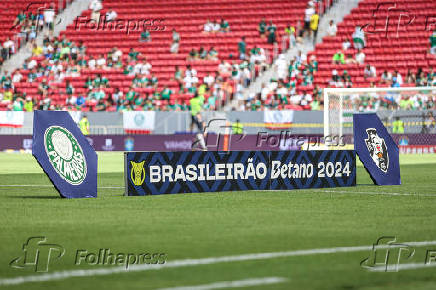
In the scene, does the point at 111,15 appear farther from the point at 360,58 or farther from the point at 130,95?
the point at 360,58

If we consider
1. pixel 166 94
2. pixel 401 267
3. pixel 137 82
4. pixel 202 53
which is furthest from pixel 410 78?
pixel 401 267

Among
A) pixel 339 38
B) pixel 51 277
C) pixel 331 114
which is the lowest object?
pixel 51 277

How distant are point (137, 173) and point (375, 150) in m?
4.85

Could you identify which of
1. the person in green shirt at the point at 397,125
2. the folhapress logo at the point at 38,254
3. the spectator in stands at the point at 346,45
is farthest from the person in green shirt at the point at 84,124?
the folhapress logo at the point at 38,254

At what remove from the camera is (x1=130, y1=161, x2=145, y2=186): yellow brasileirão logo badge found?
14.3 m

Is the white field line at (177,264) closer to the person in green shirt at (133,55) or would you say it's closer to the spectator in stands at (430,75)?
the spectator in stands at (430,75)

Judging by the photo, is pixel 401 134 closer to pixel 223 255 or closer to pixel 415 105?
pixel 415 105

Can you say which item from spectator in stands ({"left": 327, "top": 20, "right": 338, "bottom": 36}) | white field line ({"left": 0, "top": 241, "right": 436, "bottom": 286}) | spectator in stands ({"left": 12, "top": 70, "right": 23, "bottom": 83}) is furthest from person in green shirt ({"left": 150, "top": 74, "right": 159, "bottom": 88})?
white field line ({"left": 0, "top": 241, "right": 436, "bottom": 286})

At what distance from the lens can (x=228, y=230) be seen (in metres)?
9.83

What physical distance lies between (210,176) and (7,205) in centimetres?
357

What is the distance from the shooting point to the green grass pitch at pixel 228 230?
677 centimetres

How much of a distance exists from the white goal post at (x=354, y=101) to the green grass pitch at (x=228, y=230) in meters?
13.9

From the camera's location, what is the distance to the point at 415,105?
34.0 metres

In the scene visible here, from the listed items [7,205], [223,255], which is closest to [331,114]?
[7,205]
